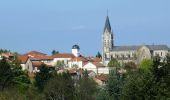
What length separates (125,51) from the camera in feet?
510

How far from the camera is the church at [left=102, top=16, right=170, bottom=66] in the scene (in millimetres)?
148250

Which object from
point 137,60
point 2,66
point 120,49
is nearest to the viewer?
point 2,66

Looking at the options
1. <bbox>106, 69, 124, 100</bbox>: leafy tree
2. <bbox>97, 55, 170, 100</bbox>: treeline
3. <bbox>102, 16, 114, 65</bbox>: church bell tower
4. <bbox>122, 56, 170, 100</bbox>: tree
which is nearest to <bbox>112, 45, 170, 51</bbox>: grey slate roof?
<bbox>102, 16, 114, 65</bbox>: church bell tower

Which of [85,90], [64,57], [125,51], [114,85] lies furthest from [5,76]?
[125,51]

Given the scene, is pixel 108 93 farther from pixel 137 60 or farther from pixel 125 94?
pixel 137 60

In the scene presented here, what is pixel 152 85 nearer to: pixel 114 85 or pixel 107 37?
pixel 114 85

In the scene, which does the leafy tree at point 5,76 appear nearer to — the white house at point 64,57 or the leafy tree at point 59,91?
the leafy tree at point 59,91

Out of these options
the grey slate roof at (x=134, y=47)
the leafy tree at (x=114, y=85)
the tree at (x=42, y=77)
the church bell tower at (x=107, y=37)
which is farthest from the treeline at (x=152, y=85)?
the church bell tower at (x=107, y=37)

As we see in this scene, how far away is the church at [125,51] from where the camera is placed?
14825 centimetres

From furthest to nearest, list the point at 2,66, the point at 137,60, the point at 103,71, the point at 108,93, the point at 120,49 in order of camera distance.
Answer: the point at 120,49, the point at 137,60, the point at 103,71, the point at 2,66, the point at 108,93

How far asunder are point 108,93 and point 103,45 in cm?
11225

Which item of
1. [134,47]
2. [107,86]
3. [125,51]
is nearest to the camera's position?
[107,86]

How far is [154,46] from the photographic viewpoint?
155625 mm

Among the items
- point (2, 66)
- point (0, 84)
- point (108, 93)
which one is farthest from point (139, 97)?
point (2, 66)
